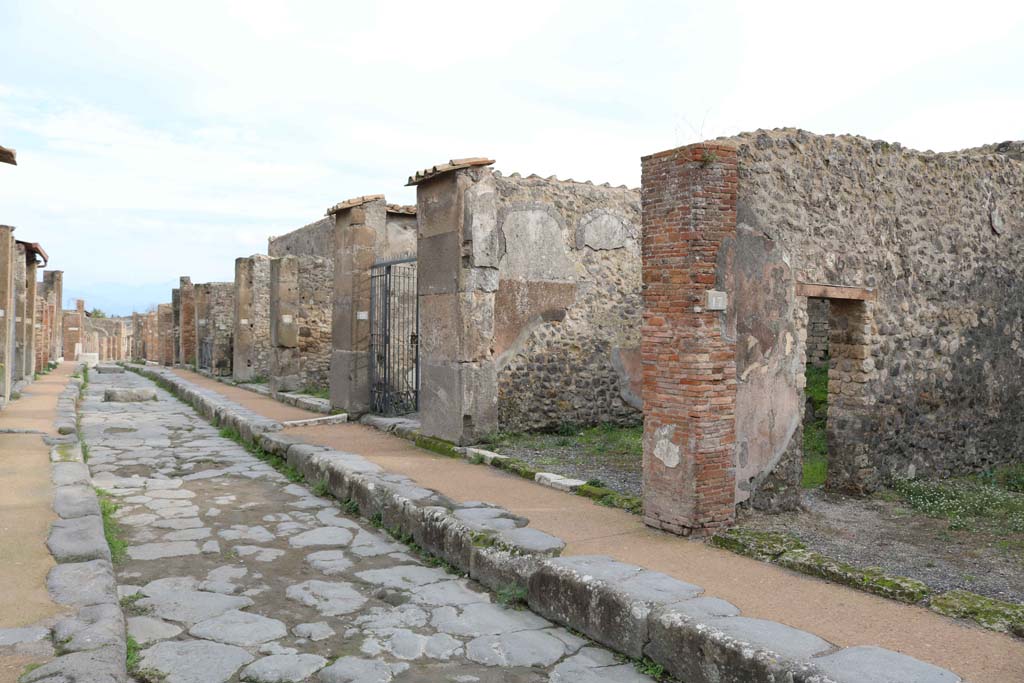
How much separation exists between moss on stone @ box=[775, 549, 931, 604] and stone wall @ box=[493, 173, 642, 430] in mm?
4741

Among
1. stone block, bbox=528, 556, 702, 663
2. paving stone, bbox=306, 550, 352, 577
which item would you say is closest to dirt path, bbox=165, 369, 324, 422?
paving stone, bbox=306, 550, 352, 577

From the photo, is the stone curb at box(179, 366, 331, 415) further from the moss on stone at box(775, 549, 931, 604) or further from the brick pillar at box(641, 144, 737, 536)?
the moss on stone at box(775, 549, 931, 604)

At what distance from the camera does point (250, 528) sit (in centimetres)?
581

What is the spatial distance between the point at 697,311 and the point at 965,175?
3.96 m

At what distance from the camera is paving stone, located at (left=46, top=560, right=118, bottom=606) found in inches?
149

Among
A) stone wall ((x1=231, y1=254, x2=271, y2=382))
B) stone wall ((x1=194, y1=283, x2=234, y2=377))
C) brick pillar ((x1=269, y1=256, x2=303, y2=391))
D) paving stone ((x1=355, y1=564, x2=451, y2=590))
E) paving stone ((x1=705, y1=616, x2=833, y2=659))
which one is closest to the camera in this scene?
paving stone ((x1=705, y1=616, x2=833, y2=659))

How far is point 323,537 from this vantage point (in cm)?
564

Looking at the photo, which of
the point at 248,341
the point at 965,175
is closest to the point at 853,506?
the point at 965,175

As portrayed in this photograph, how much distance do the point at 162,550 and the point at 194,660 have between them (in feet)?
6.29

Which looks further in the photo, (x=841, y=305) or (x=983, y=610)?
(x=841, y=305)

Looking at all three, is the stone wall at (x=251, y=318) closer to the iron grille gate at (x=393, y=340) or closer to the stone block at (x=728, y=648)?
the iron grille gate at (x=393, y=340)

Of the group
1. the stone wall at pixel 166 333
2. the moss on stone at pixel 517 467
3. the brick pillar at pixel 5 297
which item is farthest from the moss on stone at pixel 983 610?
the stone wall at pixel 166 333

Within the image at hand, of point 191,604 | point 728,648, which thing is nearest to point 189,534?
point 191,604

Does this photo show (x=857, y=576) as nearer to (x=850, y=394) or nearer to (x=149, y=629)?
(x=850, y=394)
